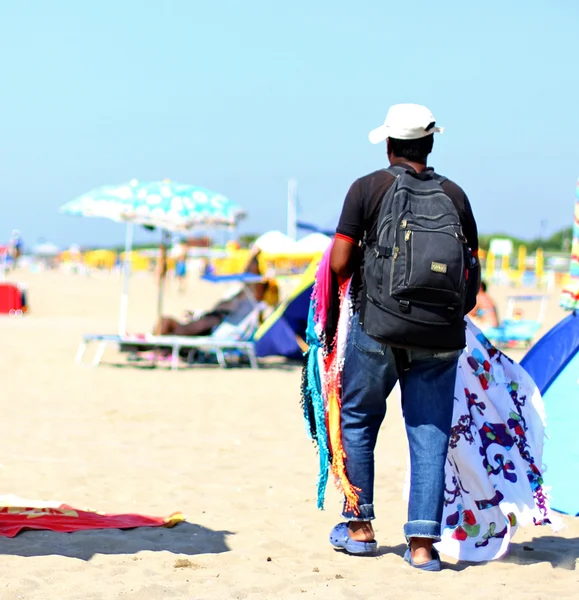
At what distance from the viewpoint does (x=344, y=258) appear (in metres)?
3.42

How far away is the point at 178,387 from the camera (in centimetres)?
879

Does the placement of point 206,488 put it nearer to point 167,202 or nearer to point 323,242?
point 167,202

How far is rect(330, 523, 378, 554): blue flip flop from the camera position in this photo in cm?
360

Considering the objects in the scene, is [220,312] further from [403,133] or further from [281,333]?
[403,133]

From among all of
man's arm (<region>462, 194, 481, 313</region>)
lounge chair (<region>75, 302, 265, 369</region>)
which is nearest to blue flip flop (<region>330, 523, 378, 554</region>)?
man's arm (<region>462, 194, 481, 313</region>)

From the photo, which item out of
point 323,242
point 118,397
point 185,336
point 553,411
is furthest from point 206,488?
point 323,242

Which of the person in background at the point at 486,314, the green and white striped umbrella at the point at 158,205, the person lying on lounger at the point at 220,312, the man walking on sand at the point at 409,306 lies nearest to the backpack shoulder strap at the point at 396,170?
the man walking on sand at the point at 409,306

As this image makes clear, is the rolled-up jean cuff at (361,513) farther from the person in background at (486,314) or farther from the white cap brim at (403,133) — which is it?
the person in background at (486,314)

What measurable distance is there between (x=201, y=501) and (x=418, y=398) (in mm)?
1566

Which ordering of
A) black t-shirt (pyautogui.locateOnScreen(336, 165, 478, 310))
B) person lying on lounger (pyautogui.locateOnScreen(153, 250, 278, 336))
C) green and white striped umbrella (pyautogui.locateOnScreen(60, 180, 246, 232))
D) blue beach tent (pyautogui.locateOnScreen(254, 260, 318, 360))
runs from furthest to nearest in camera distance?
1. person lying on lounger (pyautogui.locateOnScreen(153, 250, 278, 336))
2. blue beach tent (pyautogui.locateOnScreen(254, 260, 318, 360))
3. green and white striped umbrella (pyautogui.locateOnScreen(60, 180, 246, 232))
4. black t-shirt (pyautogui.locateOnScreen(336, 165, 478, 310))

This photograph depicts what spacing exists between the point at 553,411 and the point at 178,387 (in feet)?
16.7

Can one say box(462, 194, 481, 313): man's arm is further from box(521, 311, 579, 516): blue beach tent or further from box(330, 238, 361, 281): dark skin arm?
box(521, 311, 579, 516): blue beach tent

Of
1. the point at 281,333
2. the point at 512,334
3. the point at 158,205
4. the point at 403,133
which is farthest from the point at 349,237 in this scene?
the point at 512,334

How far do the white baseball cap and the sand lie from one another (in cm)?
151
